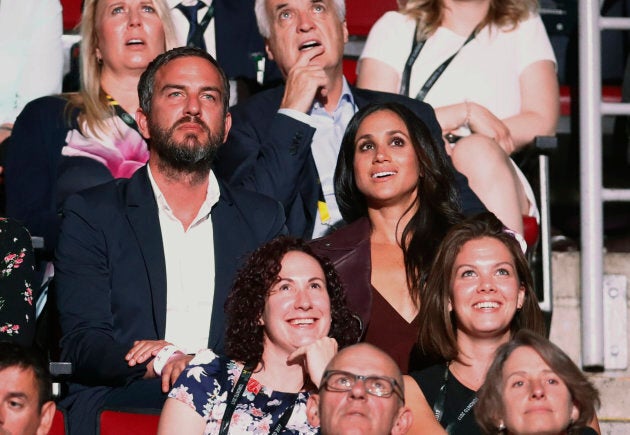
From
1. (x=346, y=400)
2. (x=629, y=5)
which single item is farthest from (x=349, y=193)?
(x=629, y=5)

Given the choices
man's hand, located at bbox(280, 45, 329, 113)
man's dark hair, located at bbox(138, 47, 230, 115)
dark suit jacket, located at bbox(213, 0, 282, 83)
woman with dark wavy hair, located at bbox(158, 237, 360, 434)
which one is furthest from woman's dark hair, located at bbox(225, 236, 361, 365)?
dark suit jacket, located at bbox(213, 0, 282, 83)


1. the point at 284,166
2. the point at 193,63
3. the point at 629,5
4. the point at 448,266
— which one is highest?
the point at 629,5

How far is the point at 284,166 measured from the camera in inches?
176

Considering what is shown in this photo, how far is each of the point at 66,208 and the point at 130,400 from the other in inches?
24.4

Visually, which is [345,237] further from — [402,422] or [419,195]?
[402,422]

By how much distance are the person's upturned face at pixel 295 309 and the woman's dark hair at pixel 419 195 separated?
1.66ft

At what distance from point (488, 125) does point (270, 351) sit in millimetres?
1517

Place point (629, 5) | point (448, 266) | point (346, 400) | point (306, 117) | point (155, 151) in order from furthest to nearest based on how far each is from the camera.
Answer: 1. point (629, 5)
2. point (306, 117)
3. point (155, 151)
4. point (448, 266)
5. point (346, 400)

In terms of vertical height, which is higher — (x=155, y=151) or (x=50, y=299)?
(x=155, y=151)

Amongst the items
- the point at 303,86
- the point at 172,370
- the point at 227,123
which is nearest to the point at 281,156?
the point at 227,123

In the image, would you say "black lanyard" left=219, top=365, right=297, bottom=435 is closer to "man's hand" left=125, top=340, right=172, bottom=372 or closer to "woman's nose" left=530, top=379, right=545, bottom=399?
"man's hand" left=125, top=340, right=172, bottom=372

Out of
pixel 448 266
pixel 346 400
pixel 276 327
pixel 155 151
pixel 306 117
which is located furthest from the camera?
pixel 306 117

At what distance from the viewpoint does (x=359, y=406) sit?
3275 mm

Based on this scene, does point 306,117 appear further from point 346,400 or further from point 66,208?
point 346,400
